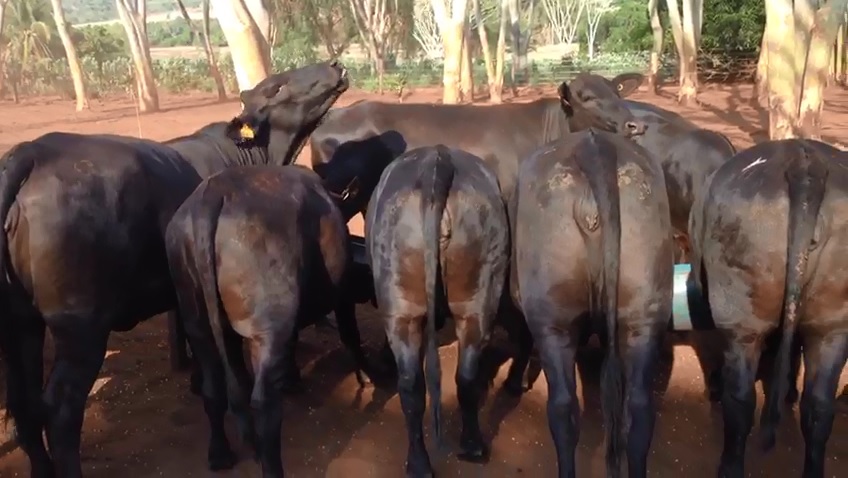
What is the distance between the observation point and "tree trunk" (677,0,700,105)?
69.8ft

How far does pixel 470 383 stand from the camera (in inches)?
186

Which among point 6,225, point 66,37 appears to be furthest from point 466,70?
point 6,225

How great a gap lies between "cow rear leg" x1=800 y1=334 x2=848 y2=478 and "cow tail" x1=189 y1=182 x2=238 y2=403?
3.05 metres

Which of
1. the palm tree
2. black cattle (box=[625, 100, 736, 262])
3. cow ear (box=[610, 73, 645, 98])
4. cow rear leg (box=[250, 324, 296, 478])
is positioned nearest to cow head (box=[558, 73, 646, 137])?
black cattle (box=[625, 100, 736, 262])

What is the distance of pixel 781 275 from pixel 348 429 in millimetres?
2840

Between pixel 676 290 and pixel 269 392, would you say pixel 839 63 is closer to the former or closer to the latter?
pixel 676 290

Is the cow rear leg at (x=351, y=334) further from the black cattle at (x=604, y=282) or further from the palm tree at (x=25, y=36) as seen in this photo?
the palm tree at (x=25, y=36)

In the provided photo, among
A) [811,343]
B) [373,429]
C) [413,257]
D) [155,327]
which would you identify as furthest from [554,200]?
[155,327]

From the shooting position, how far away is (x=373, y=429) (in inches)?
212

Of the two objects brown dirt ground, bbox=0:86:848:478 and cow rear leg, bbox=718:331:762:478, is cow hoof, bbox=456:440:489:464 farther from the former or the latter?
cow rear leg, bbox=718:331:762:478

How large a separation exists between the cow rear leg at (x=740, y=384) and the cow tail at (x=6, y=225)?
3808 mm

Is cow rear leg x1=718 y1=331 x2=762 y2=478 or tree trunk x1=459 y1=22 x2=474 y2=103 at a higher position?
tree trunk x1=459 y1=22 x2=474 y2=103

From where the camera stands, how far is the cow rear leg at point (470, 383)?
183 inches

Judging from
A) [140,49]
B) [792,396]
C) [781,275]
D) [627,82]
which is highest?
[140,49]
